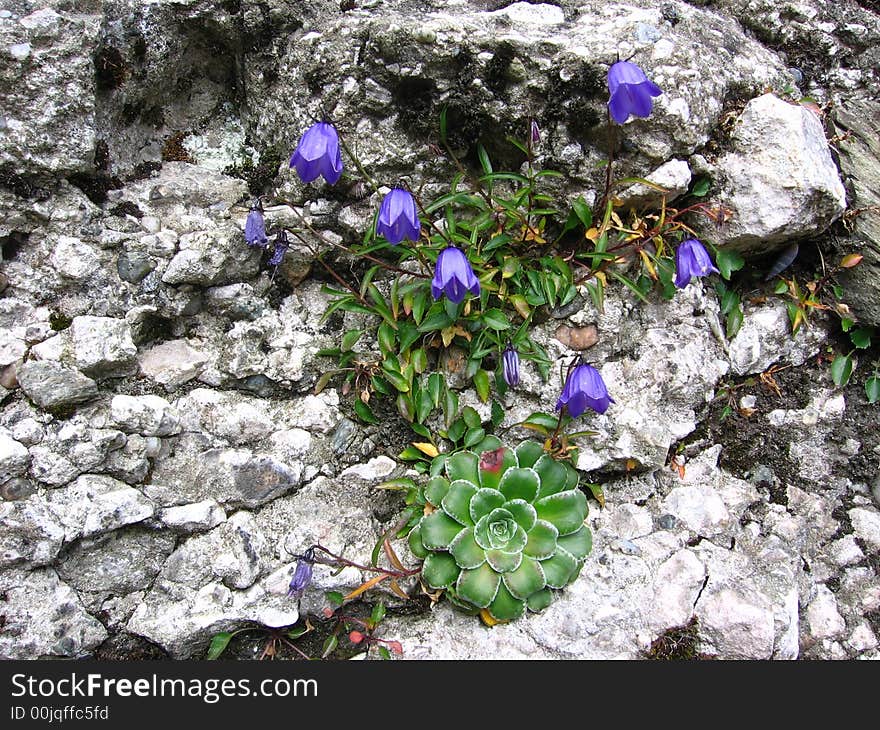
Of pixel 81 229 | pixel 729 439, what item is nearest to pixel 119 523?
pixel 81 229

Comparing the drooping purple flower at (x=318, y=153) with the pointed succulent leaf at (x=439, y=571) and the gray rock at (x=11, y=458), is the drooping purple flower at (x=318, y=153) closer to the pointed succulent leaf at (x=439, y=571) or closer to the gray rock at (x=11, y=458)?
the gray rock at (x=11, y=458)

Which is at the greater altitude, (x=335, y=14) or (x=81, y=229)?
(x=335, y=14)

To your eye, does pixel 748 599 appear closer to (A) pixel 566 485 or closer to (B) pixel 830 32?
(A) pixel 566 485

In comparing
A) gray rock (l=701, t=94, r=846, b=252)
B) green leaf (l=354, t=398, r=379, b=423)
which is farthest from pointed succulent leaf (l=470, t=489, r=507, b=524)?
gray rock (l=701, t=94, r=846, b=252)

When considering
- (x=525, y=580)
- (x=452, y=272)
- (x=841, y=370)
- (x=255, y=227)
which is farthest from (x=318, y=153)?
(x=841, y=370)

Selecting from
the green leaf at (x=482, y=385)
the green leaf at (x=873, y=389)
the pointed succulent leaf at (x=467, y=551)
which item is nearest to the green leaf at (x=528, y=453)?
the green leaf at (x=482, y=385)

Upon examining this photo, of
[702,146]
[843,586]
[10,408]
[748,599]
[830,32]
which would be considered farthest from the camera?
[830,32]

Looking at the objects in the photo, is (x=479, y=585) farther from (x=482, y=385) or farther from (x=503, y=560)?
(x=482, y=385)
